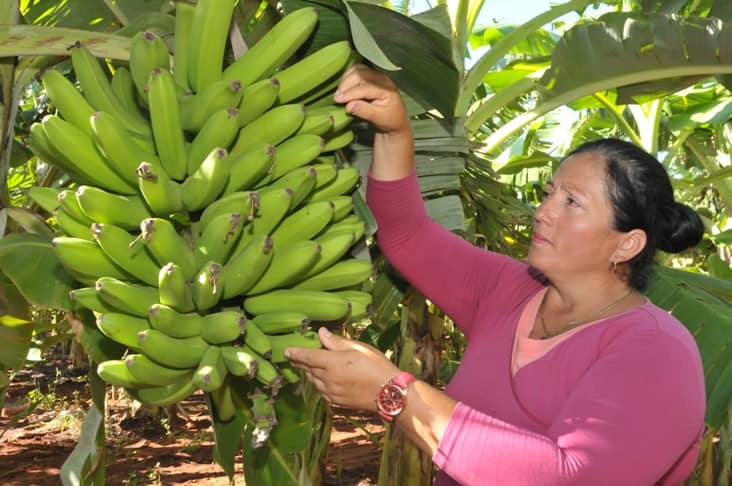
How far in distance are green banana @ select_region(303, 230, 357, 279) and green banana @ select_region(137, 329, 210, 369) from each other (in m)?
0.19

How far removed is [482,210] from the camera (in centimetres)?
249

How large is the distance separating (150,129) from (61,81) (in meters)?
0.14

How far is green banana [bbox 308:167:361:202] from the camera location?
3.88 ft

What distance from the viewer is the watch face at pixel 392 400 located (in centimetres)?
116

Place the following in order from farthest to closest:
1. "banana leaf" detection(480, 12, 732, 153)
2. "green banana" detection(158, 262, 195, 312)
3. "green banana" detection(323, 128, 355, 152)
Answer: "banana leaf" detection(480, 12, 732, 153)
"green banana" detection(323, 128, 355, 152)
"green banana" detection(158, 262, 195, 312)

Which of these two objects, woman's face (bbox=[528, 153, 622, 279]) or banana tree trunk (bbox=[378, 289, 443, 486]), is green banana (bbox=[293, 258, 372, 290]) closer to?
woman's face (bbox=[528, 153, 622, 279])

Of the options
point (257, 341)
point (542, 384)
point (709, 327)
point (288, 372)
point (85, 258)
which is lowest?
point (709, 327)

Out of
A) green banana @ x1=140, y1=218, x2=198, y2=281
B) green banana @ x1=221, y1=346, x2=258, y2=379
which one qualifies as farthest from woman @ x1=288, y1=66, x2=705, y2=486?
green banana @ x1=140, y1=218, x2=198, y2=281

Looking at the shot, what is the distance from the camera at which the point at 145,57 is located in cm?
105

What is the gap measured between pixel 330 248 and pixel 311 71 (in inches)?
10.4

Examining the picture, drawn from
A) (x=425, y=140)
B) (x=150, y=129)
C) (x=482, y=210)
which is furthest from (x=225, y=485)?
(x=150, y=129)

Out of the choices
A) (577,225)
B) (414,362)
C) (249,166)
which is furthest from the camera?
(414,362)

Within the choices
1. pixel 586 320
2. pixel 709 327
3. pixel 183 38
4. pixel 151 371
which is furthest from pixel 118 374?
pixel 709 327

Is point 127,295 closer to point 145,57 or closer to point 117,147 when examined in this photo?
point 117,147
